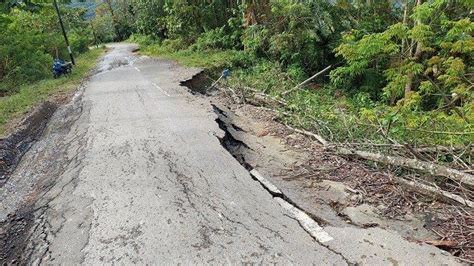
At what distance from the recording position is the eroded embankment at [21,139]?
679 cm

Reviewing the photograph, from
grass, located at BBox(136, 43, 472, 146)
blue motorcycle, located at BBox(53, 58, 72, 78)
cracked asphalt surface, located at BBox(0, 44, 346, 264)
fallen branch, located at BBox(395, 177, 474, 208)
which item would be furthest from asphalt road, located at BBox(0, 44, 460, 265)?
blue motorcycle, located at BBox(53, 58, 72, 78)

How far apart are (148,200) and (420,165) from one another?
3.47m

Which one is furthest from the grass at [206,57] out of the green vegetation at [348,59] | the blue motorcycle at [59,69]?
the blue motorcycle at [59,69]

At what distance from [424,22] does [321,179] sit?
8089mm

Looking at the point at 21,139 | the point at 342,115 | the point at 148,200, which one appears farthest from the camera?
the point at 21,139

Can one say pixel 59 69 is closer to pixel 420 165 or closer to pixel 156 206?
pixel 156 206

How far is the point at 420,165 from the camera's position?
466 centimetres

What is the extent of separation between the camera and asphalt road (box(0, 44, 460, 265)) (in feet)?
11.7

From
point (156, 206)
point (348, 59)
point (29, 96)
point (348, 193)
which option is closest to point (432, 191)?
point (348, 193)

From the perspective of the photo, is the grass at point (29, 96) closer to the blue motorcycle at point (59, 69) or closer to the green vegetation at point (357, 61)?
the blue motorcycle at point (59, 69)

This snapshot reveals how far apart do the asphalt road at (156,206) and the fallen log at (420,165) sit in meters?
1.18

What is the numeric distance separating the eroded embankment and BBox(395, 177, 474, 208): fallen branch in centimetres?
617

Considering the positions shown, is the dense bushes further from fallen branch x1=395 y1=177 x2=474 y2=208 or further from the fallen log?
fallen branch x1=395 y1=177 x2=474 y2=208

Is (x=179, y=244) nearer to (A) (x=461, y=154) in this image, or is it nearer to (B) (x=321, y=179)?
(B) (x=321, y=179)
